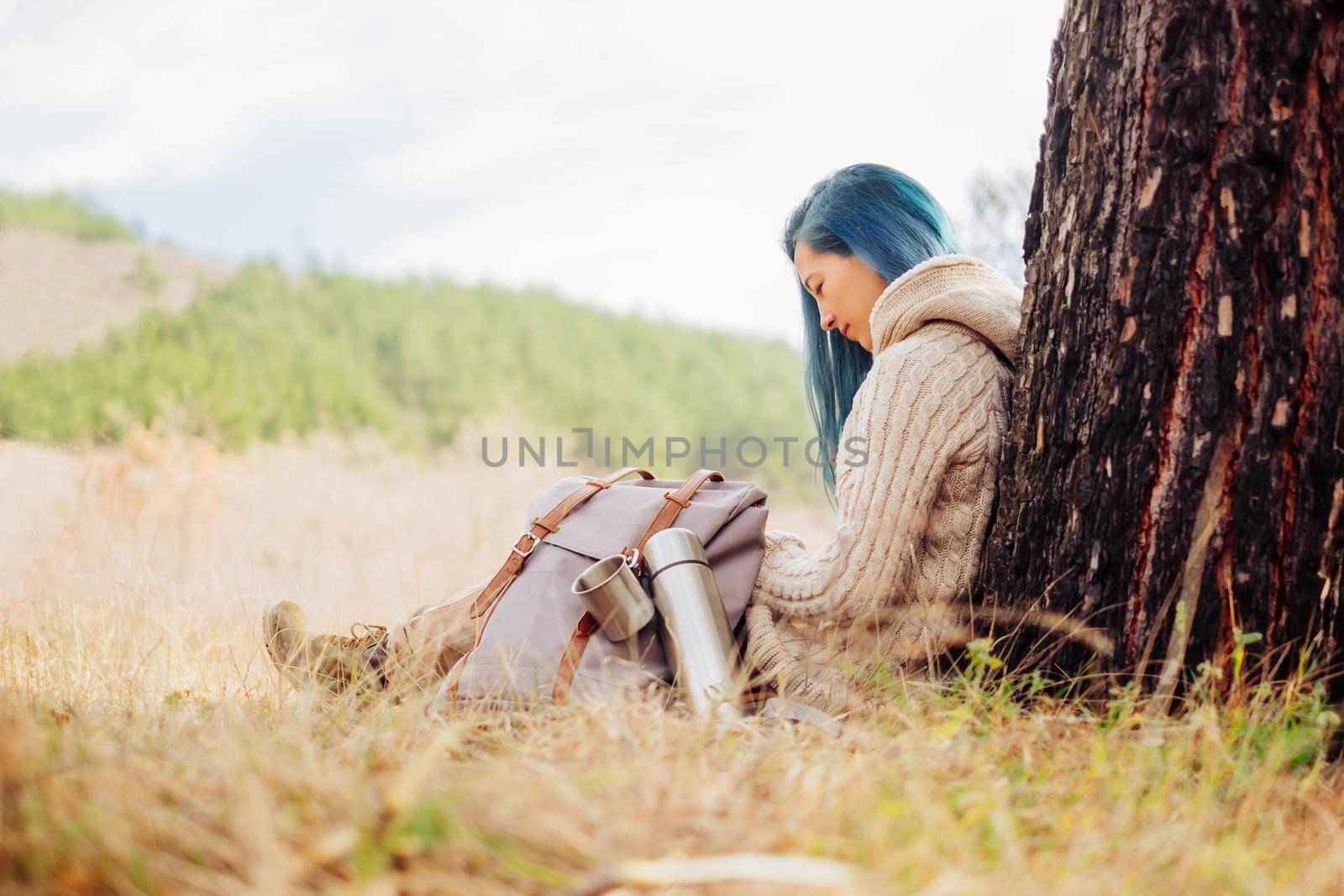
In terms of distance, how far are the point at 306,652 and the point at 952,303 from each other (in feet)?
5.41

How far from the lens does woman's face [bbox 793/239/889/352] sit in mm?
2518

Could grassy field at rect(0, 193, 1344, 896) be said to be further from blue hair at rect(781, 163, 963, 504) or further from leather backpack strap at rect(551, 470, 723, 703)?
blue hair at rect(781, 163, 963, 504)

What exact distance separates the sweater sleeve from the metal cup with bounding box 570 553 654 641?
0.36 meters

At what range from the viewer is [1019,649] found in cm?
192

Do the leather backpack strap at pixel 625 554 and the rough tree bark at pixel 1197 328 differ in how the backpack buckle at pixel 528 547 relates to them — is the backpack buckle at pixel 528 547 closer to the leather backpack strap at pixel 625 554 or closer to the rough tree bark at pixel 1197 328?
the leather backpack strap at pixel 625 554

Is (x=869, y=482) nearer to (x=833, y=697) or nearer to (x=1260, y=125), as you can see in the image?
(x=833, y=697)

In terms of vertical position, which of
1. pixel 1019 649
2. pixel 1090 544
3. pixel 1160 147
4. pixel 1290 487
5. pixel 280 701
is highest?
pixel 1160 147

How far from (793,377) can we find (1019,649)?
1158cm

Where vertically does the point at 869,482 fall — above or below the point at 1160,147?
below

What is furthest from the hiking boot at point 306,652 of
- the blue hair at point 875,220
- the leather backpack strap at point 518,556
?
the blue hair at point 875,220

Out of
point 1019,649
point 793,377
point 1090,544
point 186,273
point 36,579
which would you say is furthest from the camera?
point 793,377

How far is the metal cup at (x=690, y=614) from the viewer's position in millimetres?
1922

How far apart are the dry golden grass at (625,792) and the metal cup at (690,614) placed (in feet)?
0.71

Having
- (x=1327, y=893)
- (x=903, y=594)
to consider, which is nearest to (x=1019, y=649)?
(x=903, y=594)
